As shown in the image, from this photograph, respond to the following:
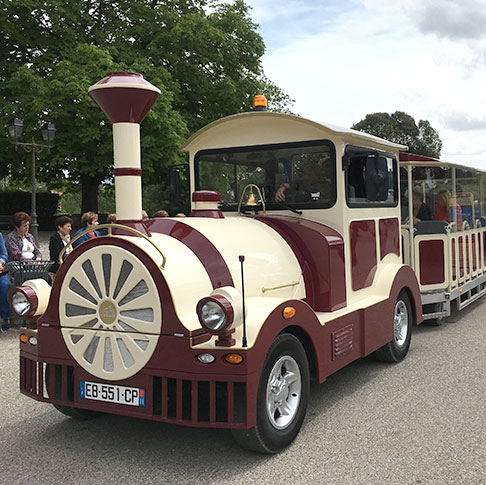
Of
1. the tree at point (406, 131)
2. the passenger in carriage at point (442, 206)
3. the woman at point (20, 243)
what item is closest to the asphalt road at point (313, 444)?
the woman at point (20, 243)

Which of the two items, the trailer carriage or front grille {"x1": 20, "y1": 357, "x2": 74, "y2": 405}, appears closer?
front grille {"x1": 20, "y1": 357, "x2": 74, "y2": 405}

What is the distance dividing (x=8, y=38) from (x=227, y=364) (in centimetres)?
1794

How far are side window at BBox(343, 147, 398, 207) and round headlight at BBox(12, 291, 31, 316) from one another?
276 cm

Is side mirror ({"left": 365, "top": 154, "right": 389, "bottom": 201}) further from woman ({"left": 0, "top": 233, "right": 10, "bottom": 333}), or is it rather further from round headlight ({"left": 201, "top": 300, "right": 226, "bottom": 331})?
woman ({"left": 0, "top": 233, "right": 10, "bottom": 333})

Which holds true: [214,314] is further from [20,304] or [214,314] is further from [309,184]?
[309,184]

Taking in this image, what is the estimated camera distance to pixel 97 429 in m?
4.30

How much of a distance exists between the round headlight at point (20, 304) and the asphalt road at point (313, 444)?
0.92 metres

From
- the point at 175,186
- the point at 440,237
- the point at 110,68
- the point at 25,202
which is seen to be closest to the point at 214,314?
the point at 175,186

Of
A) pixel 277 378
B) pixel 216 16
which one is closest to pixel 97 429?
pixel 277 378

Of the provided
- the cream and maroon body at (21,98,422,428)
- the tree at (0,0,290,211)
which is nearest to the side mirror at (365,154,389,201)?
the cream and maroon body at (21,98,422,428)

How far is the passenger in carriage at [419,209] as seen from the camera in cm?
820

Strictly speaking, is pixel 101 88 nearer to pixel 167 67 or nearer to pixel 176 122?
pixel 176 122

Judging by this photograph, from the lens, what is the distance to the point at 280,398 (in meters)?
3.84

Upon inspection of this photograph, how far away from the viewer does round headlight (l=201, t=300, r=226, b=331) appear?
3.32 meters
